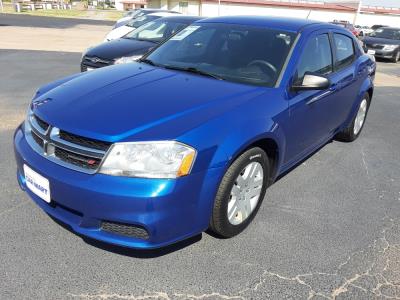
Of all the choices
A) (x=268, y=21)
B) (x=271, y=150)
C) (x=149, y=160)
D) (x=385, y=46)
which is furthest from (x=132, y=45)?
(x=385, y=46)

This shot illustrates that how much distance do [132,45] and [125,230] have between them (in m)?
6.11

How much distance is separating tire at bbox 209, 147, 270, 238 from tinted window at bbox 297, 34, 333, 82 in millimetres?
952

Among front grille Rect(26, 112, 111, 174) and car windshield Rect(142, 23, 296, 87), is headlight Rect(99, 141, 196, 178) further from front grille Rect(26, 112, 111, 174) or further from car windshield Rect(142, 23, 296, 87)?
car windshield Rect(142, 23, 296, 87)

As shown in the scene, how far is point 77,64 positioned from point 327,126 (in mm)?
8299

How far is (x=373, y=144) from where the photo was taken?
573 cm

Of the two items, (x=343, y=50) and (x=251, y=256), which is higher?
(x=343, y=50)

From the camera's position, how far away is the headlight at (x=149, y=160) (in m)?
2.41

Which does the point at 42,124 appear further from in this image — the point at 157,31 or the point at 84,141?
the point at 157,31

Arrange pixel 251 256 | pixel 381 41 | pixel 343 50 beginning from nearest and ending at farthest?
pixel 251 256 < pixel 343 50 < pixel 381 41

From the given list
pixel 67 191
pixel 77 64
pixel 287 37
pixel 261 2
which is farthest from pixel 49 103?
pixel 261 2

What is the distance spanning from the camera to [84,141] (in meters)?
2.54

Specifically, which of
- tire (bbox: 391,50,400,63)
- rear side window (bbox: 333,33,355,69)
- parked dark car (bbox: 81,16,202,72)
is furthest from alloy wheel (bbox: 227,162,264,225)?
tire (bbox: 391,50,400,63)

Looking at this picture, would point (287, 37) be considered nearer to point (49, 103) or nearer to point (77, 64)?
point (49, 103)

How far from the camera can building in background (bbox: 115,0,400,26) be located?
45188 millimetres
